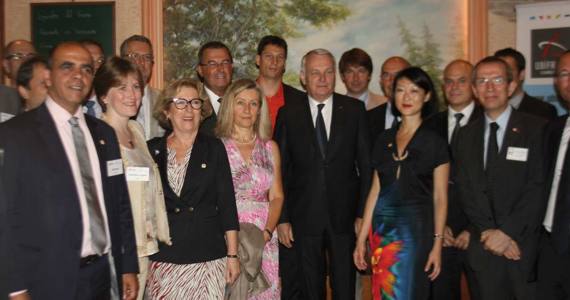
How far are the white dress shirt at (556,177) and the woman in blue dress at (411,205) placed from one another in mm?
623

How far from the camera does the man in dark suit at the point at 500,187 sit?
3.47 meters

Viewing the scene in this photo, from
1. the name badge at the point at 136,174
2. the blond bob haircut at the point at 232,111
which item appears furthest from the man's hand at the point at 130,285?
the blond bob haircut at the point at 232,111

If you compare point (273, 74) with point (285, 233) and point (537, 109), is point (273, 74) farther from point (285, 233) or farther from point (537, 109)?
point (537, 109)

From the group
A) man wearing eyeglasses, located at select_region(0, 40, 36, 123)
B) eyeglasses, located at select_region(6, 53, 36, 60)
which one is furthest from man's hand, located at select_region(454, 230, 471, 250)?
eyeglasses, located at select_region(6, 53, 36, 60)

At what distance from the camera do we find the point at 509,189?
3.51 metres

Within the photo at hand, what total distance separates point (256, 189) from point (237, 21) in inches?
117

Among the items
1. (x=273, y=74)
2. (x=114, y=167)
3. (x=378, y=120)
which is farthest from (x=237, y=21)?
(x=114, y=167)

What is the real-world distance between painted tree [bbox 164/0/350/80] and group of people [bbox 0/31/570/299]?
1410mm

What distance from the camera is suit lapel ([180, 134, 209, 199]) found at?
123 inches

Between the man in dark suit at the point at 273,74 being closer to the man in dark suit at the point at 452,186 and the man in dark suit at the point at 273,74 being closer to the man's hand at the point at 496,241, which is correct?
the man in dark suit at the point at 452,186

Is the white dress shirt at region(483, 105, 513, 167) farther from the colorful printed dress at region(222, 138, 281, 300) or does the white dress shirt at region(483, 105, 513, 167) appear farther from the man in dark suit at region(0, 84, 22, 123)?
the man in dark suit at region(0, 84, 22, 123)

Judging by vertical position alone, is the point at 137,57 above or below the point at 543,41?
below

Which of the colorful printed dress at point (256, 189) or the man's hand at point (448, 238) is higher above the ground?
the colorful printed dress at point (256, 189)

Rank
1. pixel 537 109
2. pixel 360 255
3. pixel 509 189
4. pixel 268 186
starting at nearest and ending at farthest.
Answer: pixel 509 189, pixel 268 186, pixel 360 255, pixel 537 109
